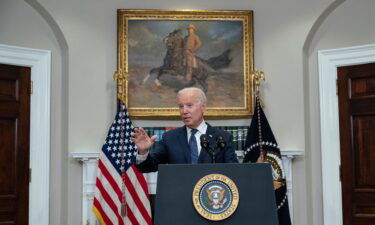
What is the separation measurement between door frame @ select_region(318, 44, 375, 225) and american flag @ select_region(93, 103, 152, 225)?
6.65 feet

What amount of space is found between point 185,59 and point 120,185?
1.62m

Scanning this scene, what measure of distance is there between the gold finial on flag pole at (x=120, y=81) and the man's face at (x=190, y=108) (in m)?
2.73

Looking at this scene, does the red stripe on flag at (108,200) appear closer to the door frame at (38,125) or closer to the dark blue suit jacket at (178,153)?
the door frame at (38,125)

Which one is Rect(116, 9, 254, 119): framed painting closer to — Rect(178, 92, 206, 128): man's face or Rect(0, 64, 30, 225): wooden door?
Rect(0, 64, 30, 225): wooden door

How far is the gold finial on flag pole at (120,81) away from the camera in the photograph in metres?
5.99

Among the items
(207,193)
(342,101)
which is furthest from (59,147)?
(207,193)

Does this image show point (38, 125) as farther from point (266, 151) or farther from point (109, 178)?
point (266, 151)

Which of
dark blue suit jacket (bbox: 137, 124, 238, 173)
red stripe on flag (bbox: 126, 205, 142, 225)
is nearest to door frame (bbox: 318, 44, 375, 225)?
red stripe on flag (bbox: 126, 205, 142, 225)

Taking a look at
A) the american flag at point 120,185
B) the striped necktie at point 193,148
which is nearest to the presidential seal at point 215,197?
the striped necktie at point 193,148

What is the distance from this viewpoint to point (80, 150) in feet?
19.8

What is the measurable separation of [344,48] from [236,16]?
1.27 m

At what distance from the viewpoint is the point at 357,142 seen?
607 cm

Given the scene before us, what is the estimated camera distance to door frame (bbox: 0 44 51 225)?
19.3ft

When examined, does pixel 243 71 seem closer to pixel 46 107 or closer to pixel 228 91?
pixel 228 91
